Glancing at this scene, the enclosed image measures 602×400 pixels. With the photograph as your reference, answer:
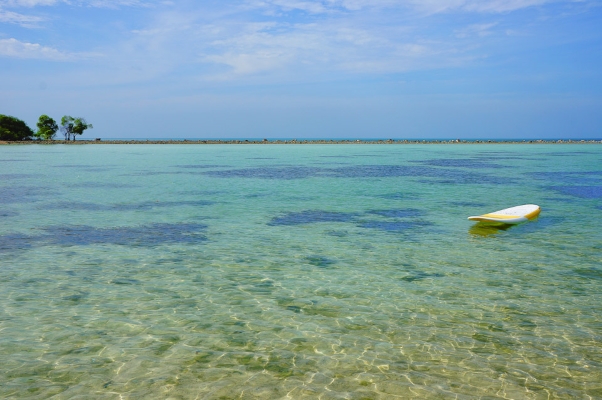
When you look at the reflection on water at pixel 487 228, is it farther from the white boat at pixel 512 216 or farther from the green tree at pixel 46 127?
the green tree at pixel 46 127

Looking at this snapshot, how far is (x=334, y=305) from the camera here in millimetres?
9922

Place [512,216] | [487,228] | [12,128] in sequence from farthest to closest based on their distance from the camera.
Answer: [12,128], [512,216], [487,228]

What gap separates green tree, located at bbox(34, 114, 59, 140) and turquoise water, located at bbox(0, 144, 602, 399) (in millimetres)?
120838

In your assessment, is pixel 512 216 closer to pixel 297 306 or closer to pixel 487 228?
pixel 487 228

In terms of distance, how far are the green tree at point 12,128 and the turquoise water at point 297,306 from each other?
11395cm

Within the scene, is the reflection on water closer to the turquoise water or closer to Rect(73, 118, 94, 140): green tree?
the turquoise water

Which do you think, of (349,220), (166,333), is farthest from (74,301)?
(349,220)

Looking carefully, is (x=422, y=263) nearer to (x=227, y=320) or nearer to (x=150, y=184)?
(x=227, y=320)

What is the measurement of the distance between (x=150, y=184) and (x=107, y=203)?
10.3 meters

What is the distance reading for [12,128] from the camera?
119250mm

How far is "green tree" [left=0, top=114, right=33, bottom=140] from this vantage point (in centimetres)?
11625

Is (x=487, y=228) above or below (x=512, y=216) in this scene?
below

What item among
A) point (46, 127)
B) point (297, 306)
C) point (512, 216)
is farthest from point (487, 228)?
point (46, 127)

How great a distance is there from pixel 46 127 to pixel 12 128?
30.8 ft
